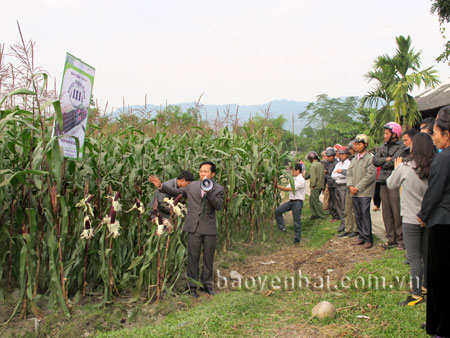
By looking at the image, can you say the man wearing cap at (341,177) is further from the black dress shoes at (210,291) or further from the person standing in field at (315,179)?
the black dress shoes at (210,291)

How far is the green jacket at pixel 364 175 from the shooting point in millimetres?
5938

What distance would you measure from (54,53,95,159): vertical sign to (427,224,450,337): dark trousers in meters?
3.23

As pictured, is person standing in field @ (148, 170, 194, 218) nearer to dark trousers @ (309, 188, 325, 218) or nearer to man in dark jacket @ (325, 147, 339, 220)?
man in dark jacket @ (325, 147, 339, 220)

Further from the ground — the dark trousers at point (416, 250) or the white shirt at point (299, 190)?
the white shirt at point (299, 190)

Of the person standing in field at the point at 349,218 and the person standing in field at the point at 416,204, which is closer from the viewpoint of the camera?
the person standing in field at the point at 416,204

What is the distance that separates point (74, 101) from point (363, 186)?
14.9 feet

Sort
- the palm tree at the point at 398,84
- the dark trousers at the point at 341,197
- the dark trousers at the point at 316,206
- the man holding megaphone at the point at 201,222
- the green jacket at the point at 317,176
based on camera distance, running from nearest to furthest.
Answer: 1. the man holding megaphone at the point at 201,222
2. the dark trousers at the point at 341,197
3. the green jacket at the point at 317,176
4. the dark trousers at the point at 316,206
5. the palm tree at the point at 398,84

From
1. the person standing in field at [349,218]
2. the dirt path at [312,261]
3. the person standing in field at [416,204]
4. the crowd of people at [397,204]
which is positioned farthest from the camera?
the person standing in field at [349,218]

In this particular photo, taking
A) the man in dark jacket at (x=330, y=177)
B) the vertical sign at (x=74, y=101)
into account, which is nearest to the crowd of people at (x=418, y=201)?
the man in dark jacket at (x=330, y=177)

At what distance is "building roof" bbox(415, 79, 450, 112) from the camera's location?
14.9 meters

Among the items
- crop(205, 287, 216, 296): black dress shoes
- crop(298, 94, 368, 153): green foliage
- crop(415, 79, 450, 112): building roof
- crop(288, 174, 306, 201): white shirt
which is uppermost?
crop(298, 94, 368, 153): green foliage

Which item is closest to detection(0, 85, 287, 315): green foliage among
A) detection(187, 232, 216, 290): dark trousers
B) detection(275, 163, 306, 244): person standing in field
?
detection(187, 232, 216, 290): dark trousers

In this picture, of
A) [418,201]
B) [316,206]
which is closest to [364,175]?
[418,201]

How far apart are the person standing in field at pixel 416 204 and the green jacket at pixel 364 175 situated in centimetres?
201
